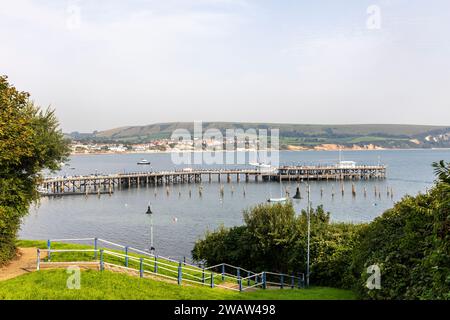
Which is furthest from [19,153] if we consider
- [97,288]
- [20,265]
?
[97,288]

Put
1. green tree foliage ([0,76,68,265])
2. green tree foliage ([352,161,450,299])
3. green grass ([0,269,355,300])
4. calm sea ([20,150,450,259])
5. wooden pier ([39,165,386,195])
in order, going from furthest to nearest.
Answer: wooden pier ([39,165,386,195])
calm sea ([20,150,450,259])
green tree foliage ([0,76,68,265])
green grass ([0,269,355,300])
green tree foliage ([352,161,450,299])

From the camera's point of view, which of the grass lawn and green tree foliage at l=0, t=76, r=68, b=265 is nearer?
the grass lawn

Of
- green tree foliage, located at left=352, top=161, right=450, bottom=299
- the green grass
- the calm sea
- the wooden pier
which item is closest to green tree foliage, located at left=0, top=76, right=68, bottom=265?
the green grass

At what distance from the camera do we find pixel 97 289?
698 inches

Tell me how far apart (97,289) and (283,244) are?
2025 cm

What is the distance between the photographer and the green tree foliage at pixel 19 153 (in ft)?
73.6

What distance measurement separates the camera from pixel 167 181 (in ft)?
469

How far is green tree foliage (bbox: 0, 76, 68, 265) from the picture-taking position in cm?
2242

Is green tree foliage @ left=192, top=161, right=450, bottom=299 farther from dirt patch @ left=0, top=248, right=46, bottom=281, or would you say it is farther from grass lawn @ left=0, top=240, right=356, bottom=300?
dirt patch @ left=0, top=248, right=46, bottom=281

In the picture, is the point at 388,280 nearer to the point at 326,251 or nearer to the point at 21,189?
the point at 326,251

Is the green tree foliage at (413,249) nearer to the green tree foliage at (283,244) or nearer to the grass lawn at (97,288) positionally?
the grass lawn at (97,288)

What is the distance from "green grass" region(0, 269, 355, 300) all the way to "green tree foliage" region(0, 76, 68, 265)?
489cm

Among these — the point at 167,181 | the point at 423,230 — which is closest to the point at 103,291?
the point at 423,230

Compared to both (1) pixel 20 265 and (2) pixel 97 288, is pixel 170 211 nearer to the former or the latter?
(1) pixel 20 265
